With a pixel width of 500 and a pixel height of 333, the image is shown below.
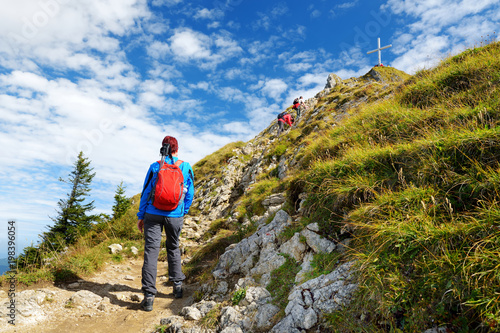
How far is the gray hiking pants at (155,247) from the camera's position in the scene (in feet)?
18.2

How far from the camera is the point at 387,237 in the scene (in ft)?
10.4

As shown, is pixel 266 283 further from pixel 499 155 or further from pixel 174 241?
pixel 499 155

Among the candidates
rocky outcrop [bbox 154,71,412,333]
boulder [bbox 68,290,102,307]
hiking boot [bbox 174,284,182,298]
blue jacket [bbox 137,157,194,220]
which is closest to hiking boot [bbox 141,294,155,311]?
hiking boot [bbox 174,284,182,298]

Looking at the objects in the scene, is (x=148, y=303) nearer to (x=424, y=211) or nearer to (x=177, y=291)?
(x=177, y=291)

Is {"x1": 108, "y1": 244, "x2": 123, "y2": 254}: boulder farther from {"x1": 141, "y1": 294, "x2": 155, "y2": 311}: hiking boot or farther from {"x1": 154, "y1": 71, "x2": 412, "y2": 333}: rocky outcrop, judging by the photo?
{"x1": 154, "y1": 71, "x2": 412, "y2": 333}: rocky outcrop

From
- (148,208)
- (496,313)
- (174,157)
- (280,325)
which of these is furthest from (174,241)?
(496,313)

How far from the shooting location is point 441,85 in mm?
7023

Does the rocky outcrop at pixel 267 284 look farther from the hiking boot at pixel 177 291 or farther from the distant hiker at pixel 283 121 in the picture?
the distant hiker at pixel 283 121

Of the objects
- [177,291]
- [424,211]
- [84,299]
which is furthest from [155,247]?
[424,211]

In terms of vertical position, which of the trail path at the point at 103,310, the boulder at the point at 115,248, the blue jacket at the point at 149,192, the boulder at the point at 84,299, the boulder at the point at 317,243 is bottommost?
the trail path at the point at 103,310

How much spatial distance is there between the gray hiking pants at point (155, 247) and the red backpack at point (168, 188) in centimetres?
37

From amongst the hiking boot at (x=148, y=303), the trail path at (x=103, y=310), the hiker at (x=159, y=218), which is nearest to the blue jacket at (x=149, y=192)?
the hiker at (x=159, y=218)

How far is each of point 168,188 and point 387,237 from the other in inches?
172

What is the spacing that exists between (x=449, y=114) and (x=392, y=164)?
2079mm
